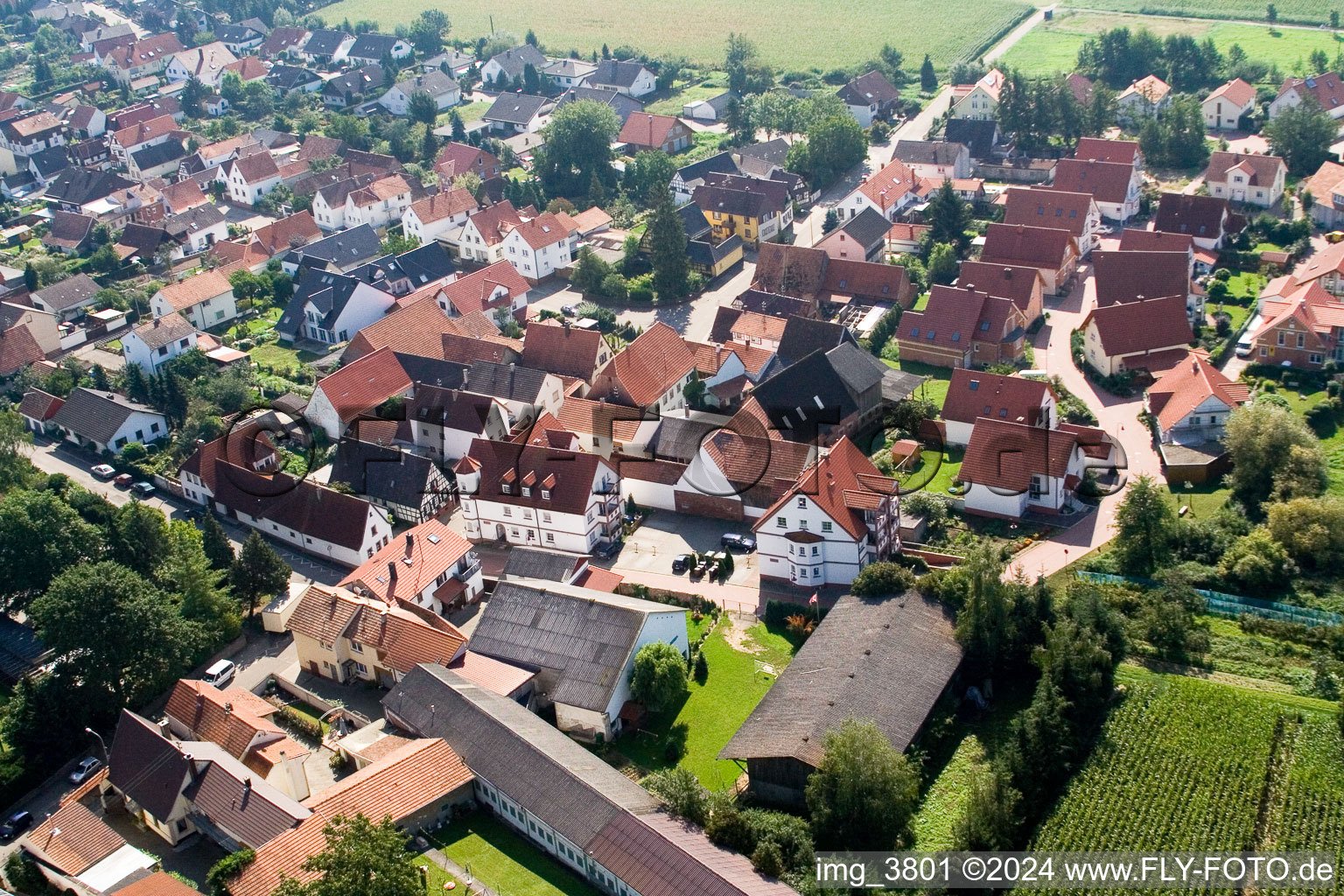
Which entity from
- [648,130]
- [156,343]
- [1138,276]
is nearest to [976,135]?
[648,130]

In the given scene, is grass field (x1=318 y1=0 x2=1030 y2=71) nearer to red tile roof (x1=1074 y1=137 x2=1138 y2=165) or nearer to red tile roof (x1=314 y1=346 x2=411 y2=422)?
red tile roof (x1=1074 y1=137 x2=1138 y2=165)

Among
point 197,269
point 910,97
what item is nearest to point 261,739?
point 197,269

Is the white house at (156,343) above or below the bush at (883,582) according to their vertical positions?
above

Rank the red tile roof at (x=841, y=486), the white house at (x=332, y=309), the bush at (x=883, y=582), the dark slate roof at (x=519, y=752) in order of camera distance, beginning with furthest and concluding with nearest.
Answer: the white house at (x=332, y=309), the red tile roof at (x=841, y=486), the bush at (x=883, y=582), the dark slate roof at (x=519, y=752)

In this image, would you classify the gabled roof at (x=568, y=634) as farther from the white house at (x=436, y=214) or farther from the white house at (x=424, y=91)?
the white house at (x=424, y=91)

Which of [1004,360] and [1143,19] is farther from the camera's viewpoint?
[1143,19]

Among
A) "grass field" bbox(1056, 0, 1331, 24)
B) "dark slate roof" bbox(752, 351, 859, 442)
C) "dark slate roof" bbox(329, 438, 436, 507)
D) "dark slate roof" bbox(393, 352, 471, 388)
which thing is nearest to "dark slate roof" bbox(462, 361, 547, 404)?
"dark slate roof" bbox(393, 352, 471, 388)

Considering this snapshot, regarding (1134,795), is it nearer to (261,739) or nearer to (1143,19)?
(261,739)

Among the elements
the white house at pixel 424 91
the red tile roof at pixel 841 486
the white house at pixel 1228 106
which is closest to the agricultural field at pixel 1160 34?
the white house at pixel 1228 106
